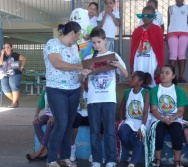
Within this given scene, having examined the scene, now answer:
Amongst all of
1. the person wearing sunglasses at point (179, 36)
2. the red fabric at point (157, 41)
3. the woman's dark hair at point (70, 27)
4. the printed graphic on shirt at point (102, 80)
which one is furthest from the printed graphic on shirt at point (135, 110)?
the person wearing sunglasses at point (179, 36)

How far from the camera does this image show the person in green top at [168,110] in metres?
4.78

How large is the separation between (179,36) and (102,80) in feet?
7.93

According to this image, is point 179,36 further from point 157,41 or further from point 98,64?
point 98,64

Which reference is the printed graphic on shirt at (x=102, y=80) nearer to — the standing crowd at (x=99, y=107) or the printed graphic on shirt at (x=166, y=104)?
the standing crowd at (x=99, y=107)

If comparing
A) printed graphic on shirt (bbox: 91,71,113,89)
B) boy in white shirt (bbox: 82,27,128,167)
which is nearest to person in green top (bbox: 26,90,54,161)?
boy in white shirt (bbox: 82,27,128,167)

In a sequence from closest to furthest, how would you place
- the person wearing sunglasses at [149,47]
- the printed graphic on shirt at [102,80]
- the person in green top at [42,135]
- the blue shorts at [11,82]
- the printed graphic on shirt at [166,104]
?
the printed graphic on shirt at [102,80]
the printed graphic on shirt at [166,104]
the person in green top at [42,135]
the person wearing sunglasses at [149,47]
the blue shorts at [11,82]

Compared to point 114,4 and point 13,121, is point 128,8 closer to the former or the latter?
point 114,4

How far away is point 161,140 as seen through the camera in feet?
15.8

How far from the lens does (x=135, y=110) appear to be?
506 centimetres

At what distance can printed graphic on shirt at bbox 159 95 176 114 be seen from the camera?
5.00 meters

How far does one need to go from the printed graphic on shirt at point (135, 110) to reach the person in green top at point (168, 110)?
169 mm

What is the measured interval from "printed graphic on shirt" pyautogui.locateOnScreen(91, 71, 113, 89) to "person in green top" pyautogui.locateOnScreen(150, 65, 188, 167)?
2.34 feet

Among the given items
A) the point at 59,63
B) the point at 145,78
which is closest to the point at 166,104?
the point at 145,78

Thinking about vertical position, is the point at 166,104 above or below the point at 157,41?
below
